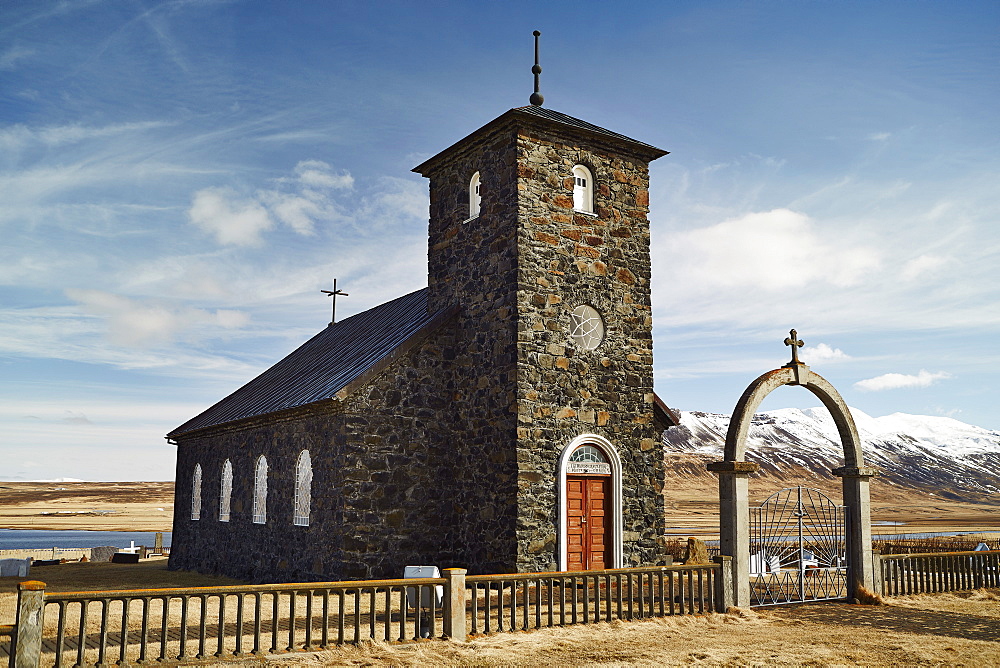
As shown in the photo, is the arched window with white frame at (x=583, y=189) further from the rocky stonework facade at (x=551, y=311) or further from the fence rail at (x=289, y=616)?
the fence rail at (x=289, y=616)

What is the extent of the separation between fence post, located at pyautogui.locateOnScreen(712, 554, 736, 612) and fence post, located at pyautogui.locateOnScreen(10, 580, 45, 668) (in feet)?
31.5

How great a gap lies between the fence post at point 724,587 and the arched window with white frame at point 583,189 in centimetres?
803

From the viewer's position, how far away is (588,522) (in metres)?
17.8

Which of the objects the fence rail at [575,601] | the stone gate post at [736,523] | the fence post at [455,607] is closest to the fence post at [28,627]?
the fence post at [455,607]

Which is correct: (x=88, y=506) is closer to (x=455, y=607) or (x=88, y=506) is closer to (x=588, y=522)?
(x=588, y=522)

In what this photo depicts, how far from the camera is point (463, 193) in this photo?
1984 centimetres

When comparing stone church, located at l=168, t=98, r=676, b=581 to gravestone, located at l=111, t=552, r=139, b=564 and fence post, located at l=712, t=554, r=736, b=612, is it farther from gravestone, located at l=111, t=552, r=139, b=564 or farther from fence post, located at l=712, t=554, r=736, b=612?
gravestone, located at l=111, t=552, r=139, b=564

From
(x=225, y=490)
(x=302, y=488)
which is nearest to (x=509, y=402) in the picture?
(x=302, y=488)

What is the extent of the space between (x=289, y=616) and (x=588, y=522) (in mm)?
7886

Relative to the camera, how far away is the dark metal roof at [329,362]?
1944 cm

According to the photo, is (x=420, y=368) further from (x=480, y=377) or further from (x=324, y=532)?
(x=324, y=532)

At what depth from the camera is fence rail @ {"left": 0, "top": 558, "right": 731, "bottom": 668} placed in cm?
942

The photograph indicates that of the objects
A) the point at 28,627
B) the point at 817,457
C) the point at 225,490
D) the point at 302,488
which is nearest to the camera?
the point at 28,627

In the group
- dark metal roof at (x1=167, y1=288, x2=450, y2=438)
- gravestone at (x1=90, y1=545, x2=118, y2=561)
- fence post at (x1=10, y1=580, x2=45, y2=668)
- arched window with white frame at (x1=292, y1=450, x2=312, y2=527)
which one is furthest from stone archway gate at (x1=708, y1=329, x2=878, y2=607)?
gravestone at (x1=90, y1=545, x2=118, y2=561)
